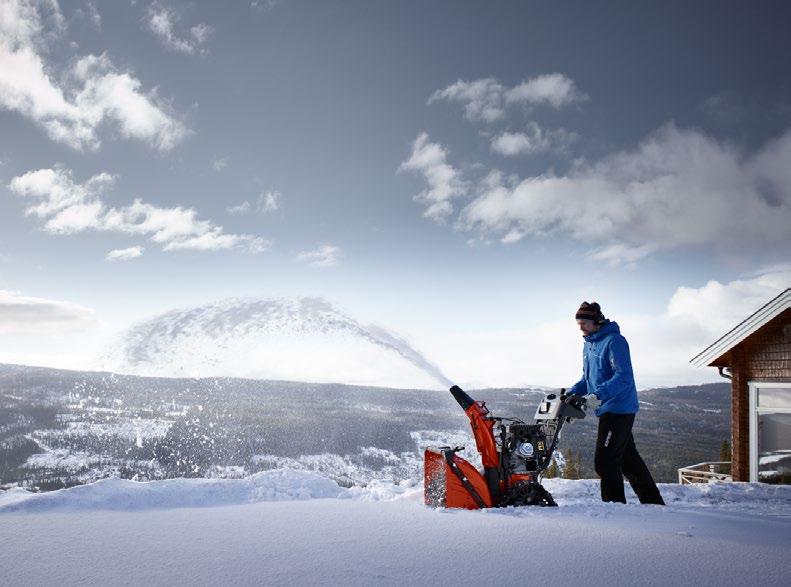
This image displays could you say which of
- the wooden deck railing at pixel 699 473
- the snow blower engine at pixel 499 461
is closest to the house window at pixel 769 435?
the wooden deck railing at pixel 699 473

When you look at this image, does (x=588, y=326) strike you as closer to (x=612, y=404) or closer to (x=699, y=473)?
(x=612, y=404)

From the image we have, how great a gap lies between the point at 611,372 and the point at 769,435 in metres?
8.58

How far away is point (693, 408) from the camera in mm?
150500

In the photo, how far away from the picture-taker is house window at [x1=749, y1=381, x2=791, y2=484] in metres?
11.1

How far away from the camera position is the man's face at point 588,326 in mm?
5555

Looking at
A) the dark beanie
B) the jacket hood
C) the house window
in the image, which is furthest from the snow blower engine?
the house window

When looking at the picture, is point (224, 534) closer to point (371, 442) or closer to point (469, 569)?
point (469, 569)

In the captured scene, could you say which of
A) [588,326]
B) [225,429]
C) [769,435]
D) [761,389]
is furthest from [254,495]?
[225,429]

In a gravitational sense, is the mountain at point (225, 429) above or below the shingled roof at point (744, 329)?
below

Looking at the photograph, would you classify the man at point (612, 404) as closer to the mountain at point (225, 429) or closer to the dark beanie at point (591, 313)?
the dark beanie at point (591, 313)

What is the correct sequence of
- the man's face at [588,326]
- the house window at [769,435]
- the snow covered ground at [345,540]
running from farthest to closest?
the house window at [769,435], the man's face at [588,326], the snow covered ground at [345,540]

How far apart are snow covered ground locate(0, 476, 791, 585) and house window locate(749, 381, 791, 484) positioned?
23.3 feet

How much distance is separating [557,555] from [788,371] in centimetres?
1069

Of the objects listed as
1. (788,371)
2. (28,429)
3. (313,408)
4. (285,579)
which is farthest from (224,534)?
(313,408)
